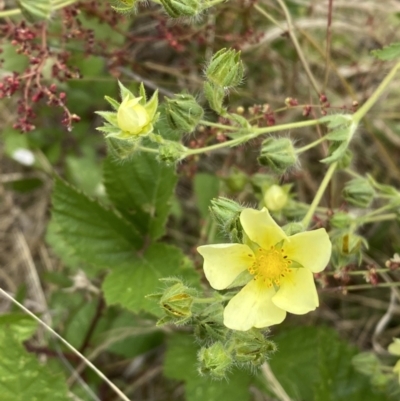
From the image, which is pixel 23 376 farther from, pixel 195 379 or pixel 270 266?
pixel 270 266

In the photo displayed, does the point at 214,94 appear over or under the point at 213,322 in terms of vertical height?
over

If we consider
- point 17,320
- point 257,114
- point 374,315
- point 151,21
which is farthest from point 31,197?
point 374,315

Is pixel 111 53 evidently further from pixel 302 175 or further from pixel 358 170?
pixel 358 170

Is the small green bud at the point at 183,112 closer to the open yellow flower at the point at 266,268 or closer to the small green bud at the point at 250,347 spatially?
the open yellow flower at the point at 266,268

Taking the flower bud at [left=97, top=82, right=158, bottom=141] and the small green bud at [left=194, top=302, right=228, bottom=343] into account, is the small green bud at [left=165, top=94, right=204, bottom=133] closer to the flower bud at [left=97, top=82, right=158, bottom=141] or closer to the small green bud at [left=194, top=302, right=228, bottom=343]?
the flower bud at [left=97, top=82, right=158, bottom=141]

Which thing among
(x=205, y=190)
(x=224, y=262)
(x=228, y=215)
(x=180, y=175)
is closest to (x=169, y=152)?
(x=228, y=215)

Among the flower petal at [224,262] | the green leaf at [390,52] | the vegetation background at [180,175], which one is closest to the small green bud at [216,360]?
the flower petal at [224,262]
